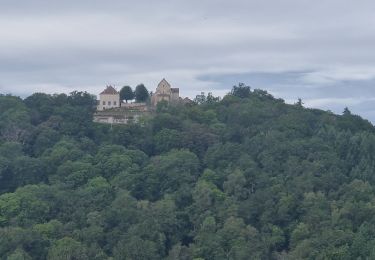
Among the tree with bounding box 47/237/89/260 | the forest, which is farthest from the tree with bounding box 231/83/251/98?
the tree with bounding box 47/237/89/260

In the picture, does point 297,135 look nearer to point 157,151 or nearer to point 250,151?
point 250,151

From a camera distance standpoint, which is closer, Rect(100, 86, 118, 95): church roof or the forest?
the forest

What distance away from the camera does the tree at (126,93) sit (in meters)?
63.2

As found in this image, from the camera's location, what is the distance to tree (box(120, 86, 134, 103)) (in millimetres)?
63250

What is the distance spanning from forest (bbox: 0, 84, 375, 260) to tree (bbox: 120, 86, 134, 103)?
10.0 feet

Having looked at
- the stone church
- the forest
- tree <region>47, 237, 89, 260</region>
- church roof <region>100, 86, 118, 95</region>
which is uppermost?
church roof <region>100, 86, 118, 95</region>

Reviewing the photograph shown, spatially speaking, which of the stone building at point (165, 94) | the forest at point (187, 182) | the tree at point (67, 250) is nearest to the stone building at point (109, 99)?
the forest at point (187, 182)

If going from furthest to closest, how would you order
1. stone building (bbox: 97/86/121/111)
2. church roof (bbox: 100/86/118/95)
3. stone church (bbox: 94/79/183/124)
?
1. church roof (bbox: 100/86/118/95)
2. stone building (bbox: 97/86/121/111)
3. stone church (bbox: 94/79/183/124)

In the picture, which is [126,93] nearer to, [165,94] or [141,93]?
[141,93]

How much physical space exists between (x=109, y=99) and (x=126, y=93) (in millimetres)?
1636

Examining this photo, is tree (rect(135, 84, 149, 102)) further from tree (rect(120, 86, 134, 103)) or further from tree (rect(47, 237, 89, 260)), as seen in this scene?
tree (rect(47, 237, 89, 260))

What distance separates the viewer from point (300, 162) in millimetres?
50312

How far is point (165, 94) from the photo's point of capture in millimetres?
63094

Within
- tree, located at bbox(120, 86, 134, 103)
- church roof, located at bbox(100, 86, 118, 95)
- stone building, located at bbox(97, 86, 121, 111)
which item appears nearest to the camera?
stone building, located at bbox(97, 86, 121, 111)
